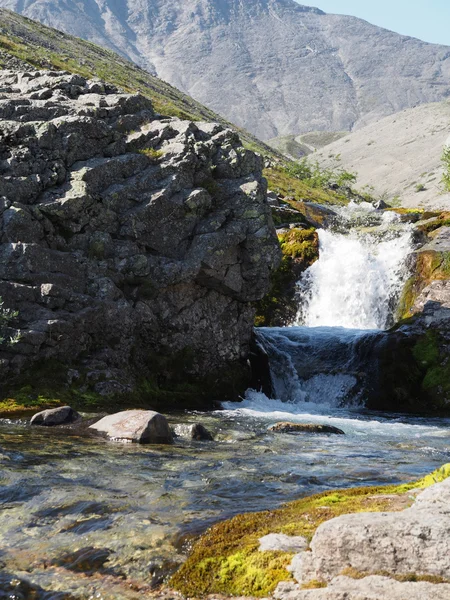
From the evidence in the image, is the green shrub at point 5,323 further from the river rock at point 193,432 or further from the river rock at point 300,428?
the river rock at point 300,428

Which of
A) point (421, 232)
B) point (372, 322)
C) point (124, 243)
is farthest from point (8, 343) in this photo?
point (421, 232)

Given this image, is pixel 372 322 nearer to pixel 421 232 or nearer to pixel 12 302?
pixel 421 232

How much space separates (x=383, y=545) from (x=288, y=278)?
38.5 meters

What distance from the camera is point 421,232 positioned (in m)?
46.2

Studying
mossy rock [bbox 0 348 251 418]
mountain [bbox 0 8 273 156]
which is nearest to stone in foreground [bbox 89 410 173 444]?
mossy rock [bbox 0 348 251 418]

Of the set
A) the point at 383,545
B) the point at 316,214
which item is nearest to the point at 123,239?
the point at 383,545

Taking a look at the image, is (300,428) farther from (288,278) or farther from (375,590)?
(288,278)

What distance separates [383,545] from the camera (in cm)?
712

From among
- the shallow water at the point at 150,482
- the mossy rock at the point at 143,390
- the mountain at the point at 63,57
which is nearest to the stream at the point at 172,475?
the shallow water at the point at 150,482

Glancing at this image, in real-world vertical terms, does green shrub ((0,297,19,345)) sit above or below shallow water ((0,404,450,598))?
above

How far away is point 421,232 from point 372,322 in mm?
Result: 9293

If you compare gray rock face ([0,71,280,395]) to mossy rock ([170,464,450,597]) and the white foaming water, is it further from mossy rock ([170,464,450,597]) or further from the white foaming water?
mossy rock ([170,464,450,597])

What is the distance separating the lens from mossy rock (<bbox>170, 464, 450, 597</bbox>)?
7887 millimetres

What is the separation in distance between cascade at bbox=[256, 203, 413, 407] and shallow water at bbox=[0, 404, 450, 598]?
10.4m
